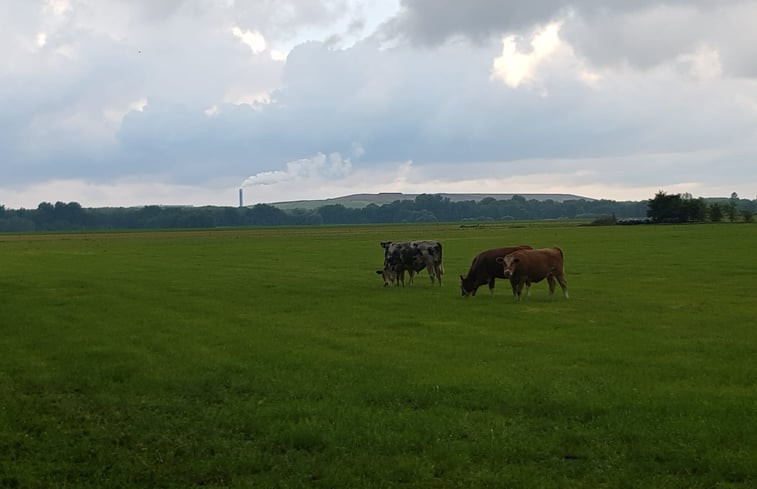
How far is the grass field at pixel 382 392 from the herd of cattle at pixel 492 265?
0.81m

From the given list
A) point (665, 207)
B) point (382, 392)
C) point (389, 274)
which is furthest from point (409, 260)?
point (665, 207)

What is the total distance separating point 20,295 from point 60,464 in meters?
19.2

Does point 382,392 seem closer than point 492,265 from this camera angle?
Yes

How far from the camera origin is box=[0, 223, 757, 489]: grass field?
7785 millimetres

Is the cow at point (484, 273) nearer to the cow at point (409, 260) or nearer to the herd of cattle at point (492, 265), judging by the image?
the herd of cattle at point (492, 265)

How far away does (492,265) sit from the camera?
23750 millimetres

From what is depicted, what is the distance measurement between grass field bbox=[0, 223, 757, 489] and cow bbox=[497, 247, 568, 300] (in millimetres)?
711

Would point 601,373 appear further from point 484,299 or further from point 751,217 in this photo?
point 751,217

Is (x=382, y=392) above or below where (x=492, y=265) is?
below

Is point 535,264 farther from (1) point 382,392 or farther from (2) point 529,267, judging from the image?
(1) point 382,392

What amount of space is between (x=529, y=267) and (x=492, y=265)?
160 cm

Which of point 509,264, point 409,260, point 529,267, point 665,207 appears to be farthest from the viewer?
point 665,207

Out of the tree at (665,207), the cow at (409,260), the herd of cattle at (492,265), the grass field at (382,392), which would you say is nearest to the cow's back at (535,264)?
the herd of cattle at (492,265)

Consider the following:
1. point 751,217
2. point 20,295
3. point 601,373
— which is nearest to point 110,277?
point 20,295
